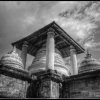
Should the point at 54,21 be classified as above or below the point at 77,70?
above

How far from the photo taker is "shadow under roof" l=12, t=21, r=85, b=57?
13.4m

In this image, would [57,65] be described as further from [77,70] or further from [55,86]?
[55,86]

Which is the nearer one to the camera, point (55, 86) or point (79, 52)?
point (55, 86)

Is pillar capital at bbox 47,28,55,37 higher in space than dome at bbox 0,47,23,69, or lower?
higher

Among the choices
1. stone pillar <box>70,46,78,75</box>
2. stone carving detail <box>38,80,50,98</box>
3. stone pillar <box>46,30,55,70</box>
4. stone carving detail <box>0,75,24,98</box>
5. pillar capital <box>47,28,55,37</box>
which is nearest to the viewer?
stone carving detail <box>0,75,24,98</box>

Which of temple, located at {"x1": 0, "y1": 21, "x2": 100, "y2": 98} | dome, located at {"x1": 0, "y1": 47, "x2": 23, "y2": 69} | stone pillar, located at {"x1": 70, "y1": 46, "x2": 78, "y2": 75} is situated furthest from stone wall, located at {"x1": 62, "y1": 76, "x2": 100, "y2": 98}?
dome, located at {"x1": 0, "y1": 47, "x2": 23, "y2": 69}

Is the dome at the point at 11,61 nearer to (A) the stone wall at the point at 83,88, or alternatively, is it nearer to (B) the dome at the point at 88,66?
→ (A) the stone wall at the point at 83,88

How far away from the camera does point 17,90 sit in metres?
8.82

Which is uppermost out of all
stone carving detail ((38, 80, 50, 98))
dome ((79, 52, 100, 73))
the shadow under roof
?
the shadow under roof

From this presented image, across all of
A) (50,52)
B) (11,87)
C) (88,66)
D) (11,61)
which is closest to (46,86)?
(11,87)

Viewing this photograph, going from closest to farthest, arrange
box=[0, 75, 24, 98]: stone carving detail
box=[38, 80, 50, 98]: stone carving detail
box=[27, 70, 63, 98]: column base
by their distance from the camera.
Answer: box=[0, 75, 24, 98]: stone carving detail
box=[38, 80, 50, 98]: stone carving detail
box=[27, 70, 63, 98]: column base

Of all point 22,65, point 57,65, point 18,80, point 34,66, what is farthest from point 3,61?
point 57,65

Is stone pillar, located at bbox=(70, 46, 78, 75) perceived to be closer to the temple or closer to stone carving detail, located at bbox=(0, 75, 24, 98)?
the temple

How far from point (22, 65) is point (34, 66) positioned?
4.79 feet
